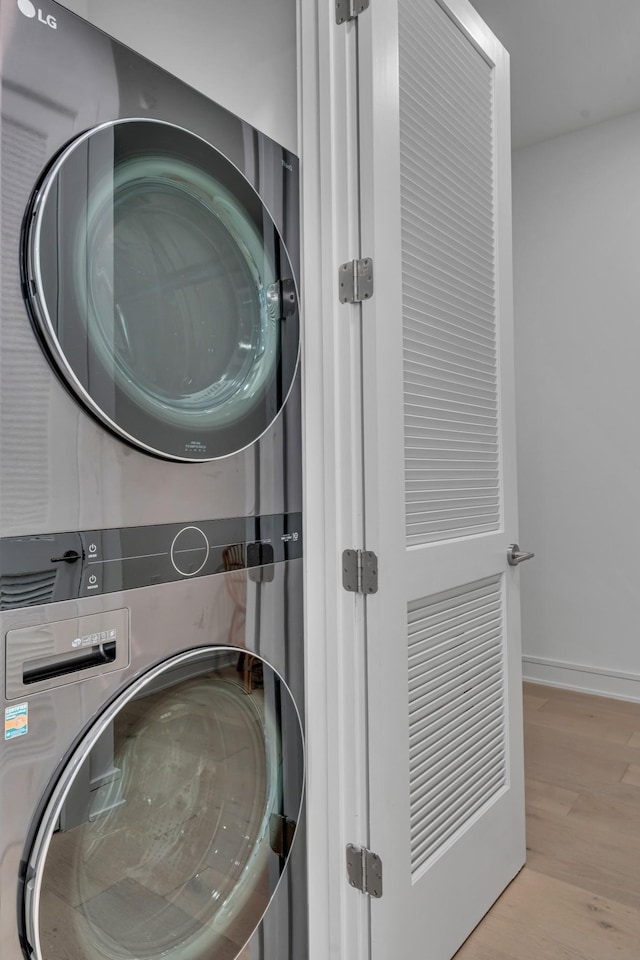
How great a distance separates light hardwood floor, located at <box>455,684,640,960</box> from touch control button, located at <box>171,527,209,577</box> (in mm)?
1199

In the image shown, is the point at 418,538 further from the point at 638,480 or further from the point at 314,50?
the point at 638,480

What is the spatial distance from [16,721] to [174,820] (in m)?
0.35

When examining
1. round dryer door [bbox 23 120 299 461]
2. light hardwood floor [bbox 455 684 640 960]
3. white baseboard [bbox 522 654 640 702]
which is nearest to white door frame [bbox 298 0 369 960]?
round dryer door [bbox 23 120 299 461]

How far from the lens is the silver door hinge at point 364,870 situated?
1.22m

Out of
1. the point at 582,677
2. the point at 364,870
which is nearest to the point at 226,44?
the point at 364,870

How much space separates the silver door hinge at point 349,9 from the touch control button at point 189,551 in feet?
3.53

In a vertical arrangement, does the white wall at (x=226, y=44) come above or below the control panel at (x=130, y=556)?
above

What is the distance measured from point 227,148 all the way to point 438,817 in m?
1.43

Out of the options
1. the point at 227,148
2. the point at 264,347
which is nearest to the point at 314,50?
the point at 227,148

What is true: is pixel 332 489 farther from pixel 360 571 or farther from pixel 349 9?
pixel 349 9

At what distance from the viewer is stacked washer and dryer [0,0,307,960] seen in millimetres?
780

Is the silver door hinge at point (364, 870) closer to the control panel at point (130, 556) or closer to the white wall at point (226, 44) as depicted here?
the control panel at point (130, 556)

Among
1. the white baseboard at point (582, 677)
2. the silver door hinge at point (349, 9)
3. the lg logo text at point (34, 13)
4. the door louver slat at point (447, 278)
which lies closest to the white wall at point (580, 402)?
the white baseboard at point (582, 677)

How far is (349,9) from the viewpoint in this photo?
127 centimetres
